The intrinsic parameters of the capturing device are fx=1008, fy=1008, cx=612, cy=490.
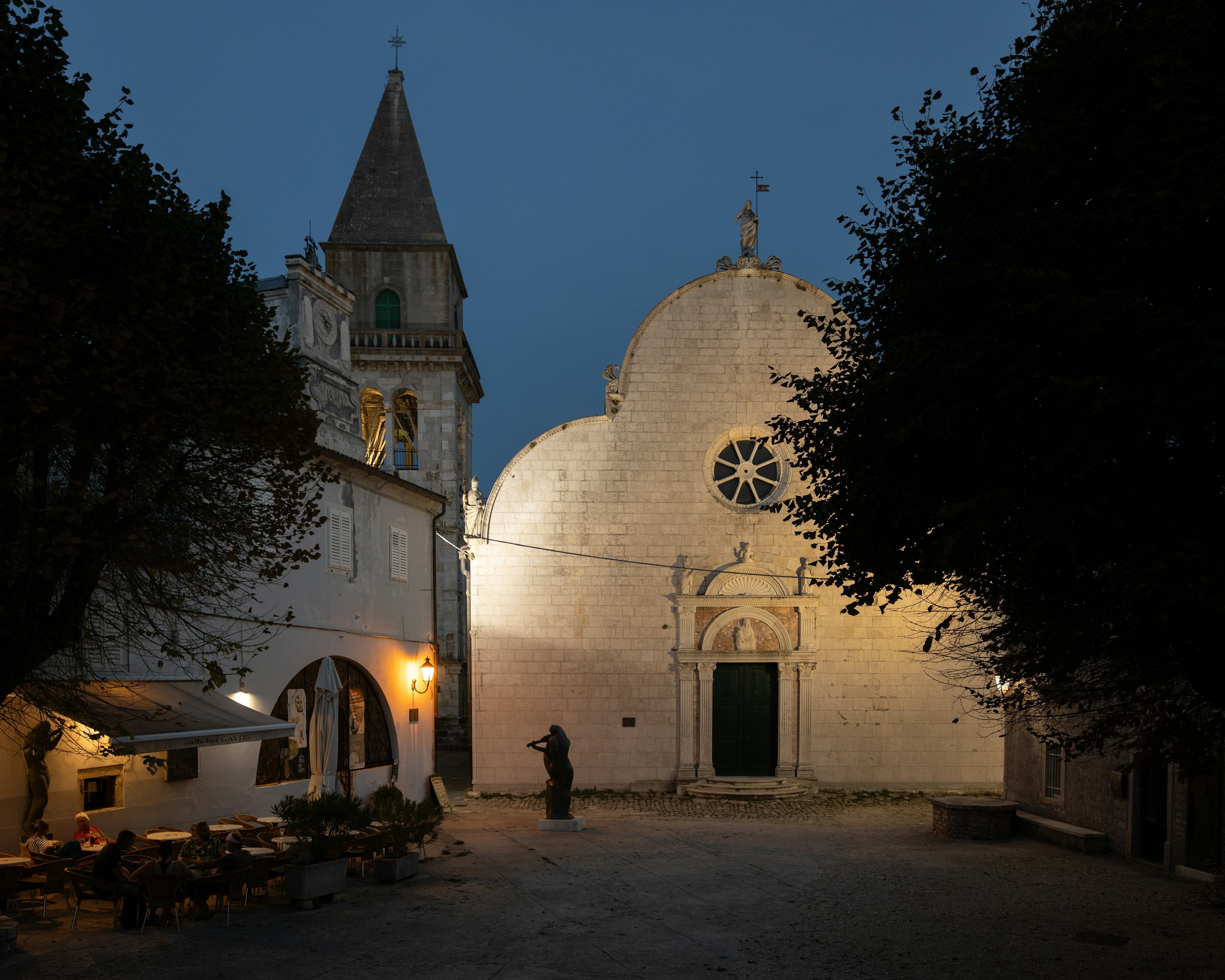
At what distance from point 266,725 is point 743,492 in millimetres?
12537

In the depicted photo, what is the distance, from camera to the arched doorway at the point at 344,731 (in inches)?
617

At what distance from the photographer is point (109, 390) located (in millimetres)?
7059

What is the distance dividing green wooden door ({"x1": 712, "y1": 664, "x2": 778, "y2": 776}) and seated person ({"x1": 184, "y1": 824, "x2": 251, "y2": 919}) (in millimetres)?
12363

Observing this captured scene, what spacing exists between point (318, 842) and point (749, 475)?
13286mm

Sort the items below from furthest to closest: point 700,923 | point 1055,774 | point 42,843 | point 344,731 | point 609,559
A: point 609,559 < point 344,731 < point 1055,774 < point 42,843 < point 700,923

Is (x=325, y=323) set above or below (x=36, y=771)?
above

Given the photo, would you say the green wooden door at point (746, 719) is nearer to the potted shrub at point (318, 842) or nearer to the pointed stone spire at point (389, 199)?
the potted shrub at point (318, 842)

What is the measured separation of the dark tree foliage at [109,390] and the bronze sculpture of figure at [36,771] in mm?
1035

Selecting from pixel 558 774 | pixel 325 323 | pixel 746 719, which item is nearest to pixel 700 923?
pixel 558 774

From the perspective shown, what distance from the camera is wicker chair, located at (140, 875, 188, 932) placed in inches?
377

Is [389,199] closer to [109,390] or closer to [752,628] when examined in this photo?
[752,628]

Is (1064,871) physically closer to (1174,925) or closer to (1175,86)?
(1174,925)

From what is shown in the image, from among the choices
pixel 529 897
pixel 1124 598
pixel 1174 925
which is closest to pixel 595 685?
pixel 529 897

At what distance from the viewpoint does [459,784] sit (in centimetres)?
2283
